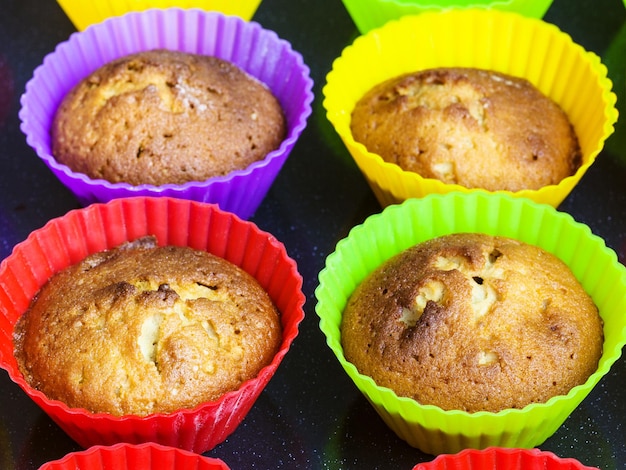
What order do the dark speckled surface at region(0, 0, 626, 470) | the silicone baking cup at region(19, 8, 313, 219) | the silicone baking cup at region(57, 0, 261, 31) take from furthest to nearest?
1. the silicone baking cup at region(57, 0, 261, 31)
2. the silicone baking cup at region(19, 8, 313, 219)
3. the dark speckled surface at region(0, 0, 626, 470)

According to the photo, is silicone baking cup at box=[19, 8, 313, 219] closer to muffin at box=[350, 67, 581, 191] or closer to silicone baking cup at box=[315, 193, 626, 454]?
muffin at box=[350, 67, 581, 191]

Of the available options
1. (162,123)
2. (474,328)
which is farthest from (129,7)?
(474,328)

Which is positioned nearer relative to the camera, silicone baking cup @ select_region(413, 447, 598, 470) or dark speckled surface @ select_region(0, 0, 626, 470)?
silicone baking cup @ select_region(413, 447, 598, 470)

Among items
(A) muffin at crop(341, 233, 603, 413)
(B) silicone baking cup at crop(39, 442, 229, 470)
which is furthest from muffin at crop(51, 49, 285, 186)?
(B) silicone baking cup at crop(39, 442, 229, 470)

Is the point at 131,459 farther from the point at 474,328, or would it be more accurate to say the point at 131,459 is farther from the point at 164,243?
the point at 474,328

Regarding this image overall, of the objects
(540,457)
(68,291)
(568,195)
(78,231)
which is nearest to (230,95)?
(78,231)

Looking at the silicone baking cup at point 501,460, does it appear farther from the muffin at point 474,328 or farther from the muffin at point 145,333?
the muffin at point 145,333
